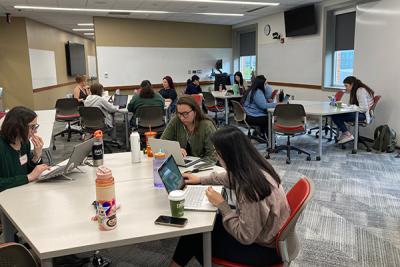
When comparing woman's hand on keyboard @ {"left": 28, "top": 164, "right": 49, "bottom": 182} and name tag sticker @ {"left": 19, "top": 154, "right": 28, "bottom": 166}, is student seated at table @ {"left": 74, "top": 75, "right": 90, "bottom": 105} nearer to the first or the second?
name tag sticker @ {"left": 19, "top": 154, "right": 28, "bottom": 166}

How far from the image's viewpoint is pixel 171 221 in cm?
165

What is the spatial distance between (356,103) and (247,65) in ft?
20.1

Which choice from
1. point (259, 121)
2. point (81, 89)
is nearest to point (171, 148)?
point (259, 121)

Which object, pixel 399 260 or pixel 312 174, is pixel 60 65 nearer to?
pixel 312 174

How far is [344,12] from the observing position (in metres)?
7.19

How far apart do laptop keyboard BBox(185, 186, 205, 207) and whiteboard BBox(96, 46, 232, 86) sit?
27.4ft

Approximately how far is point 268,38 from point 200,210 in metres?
8.56

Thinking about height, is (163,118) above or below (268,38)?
below

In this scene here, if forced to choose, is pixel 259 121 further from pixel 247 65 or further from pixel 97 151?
pixel 247 65

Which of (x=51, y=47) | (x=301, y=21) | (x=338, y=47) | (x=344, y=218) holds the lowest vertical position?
(x=344, y=218)

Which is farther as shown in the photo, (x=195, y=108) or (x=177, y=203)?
(x=195, y=108)

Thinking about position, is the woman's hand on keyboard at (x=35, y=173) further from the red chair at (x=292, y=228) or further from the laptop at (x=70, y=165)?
the red chair at (x=292, y=228)

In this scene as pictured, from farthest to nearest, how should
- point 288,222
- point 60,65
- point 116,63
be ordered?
point 60,65 < point 116,63 < point 288,222

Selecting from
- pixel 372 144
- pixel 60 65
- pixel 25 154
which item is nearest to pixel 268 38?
pixel 372 144
